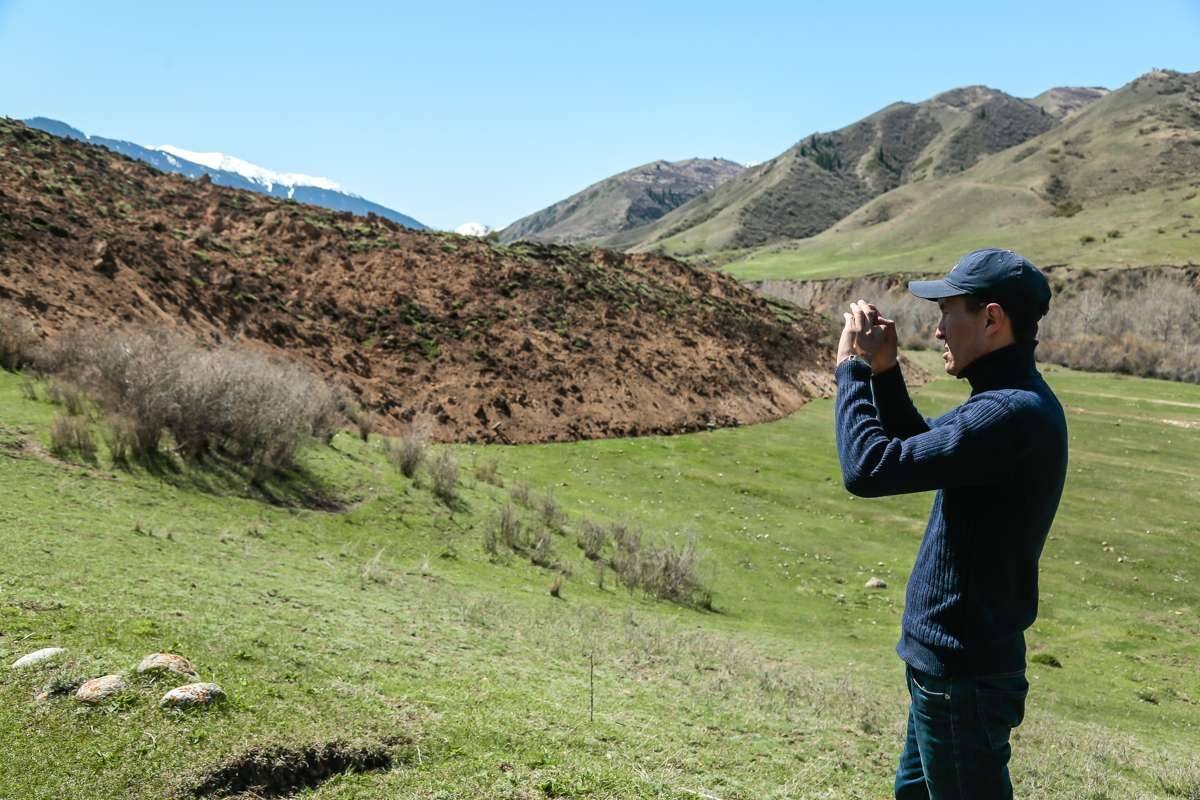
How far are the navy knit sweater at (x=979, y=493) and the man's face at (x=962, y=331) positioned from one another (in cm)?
4

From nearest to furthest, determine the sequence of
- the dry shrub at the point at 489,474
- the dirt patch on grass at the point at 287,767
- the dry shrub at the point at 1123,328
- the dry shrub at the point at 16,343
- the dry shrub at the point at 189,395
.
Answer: the dirt patch on grass at the point at 287,767, the dry shrub at the point at 189,395, the dry shrub at the point at 16,343, the dry shrub at the point at 489,474, the dry shrub at the point at 1123,328

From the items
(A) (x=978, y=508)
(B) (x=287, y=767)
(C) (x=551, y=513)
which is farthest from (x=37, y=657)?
(C) (x=551, y=513)

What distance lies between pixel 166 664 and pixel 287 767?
1367mm

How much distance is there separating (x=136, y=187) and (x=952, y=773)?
122 ft

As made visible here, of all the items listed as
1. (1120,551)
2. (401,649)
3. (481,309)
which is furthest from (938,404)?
(401,649)

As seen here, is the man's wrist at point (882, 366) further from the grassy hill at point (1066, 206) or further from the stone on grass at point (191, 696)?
the grassy hill at point (1066, 206)

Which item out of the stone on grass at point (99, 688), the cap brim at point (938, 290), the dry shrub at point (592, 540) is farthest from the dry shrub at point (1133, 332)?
the stone on grass at point (99, 688)

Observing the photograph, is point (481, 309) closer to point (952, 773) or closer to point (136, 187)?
point (136, 187)

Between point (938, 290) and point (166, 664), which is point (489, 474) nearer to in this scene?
point (166, 664)

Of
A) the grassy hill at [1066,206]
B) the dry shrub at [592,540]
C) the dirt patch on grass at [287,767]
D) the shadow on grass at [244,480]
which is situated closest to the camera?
the dirt patch on grass at [287,767]

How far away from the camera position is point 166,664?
541 cm

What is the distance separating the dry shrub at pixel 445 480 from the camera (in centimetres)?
1750

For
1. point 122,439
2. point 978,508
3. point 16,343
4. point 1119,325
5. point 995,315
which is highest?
point 1119,325

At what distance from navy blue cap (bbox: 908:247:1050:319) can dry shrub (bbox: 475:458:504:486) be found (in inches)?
708
